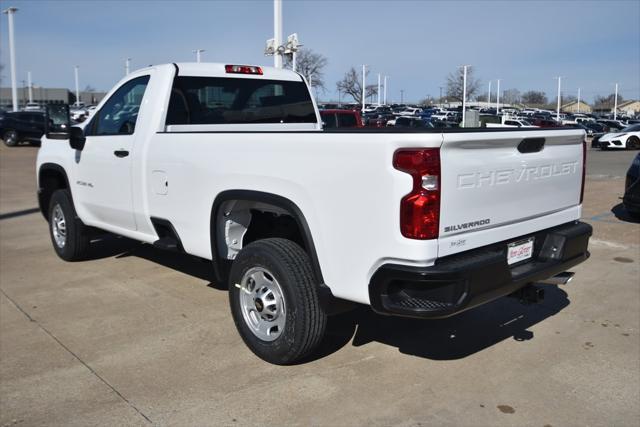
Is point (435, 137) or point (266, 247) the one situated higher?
point (435, 137)

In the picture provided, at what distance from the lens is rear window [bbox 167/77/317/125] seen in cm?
521

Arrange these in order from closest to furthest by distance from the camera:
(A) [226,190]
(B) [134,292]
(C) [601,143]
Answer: (A) [226,190] < (B) [134,292] < (C) [601,143]

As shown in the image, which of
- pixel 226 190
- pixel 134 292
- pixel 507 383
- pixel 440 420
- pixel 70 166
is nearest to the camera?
pixel 440 420

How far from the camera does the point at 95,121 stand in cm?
596

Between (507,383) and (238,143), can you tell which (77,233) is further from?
(507,383)

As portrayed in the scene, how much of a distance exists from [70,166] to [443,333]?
13.8 ft

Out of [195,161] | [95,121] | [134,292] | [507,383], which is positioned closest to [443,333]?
[507,383]

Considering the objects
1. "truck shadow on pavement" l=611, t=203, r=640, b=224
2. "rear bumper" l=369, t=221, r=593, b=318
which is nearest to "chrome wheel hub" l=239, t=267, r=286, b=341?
"rear bumper" l=369, t=221, r=593, b=318

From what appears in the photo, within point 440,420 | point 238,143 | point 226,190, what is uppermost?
point 238,143

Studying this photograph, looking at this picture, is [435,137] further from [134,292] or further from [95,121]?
[95,121]

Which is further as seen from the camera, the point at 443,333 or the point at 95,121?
the point at 95,121

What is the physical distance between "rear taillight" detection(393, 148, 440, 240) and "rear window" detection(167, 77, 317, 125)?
267 centimetres

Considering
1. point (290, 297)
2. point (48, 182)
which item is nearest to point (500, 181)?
point (290, 297)

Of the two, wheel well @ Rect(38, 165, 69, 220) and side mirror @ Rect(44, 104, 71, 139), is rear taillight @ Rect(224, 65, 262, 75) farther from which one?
wheel well @ Rect(38, 165, 69, 220)
